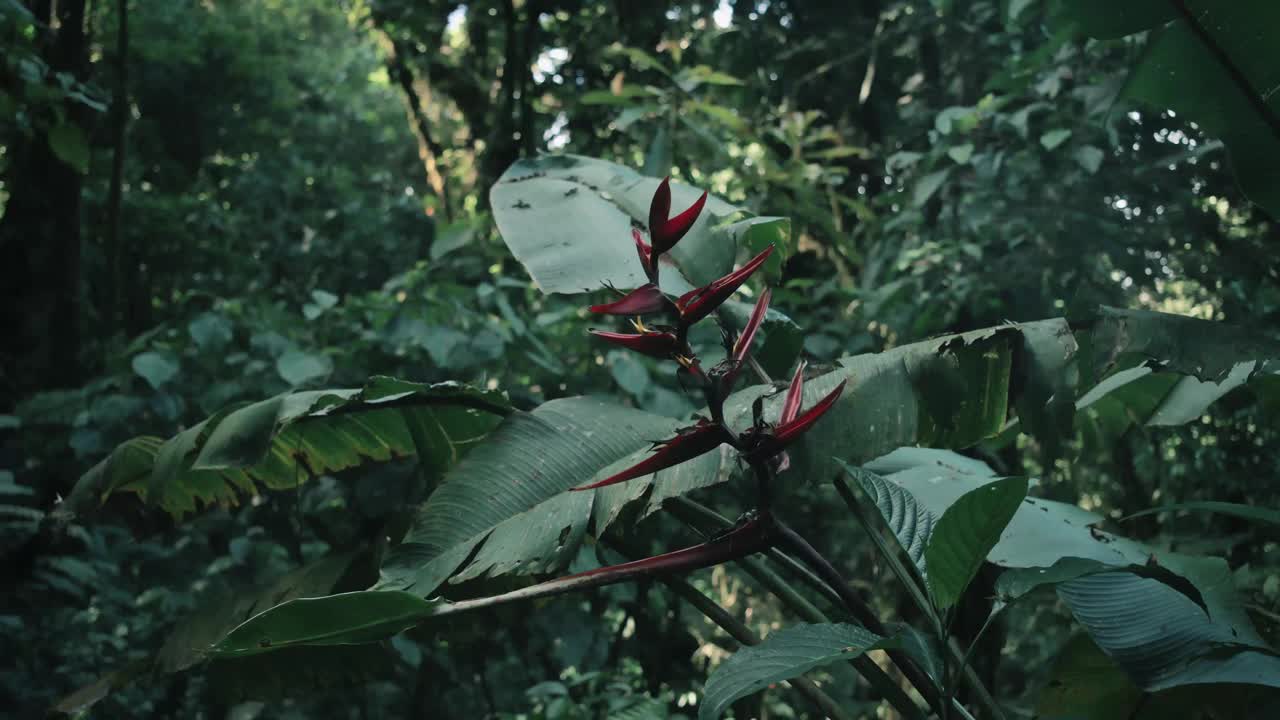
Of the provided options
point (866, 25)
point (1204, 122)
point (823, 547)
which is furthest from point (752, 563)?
point (866, 25)

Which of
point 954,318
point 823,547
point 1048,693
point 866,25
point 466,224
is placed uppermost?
point 866,25

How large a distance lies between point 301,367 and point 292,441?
55 cm

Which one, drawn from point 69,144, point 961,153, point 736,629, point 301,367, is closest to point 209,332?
point 301,367

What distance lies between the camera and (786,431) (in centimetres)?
72

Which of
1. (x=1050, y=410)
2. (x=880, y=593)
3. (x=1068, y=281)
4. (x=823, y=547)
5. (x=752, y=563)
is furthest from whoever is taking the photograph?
(x=823, y=547)

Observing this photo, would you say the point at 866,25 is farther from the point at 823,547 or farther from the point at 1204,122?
the point at 1204,122

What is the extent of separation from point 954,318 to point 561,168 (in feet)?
4.49

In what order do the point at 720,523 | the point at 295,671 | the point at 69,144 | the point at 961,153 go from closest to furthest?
1. the point at 720,523
2. the point at 295,671
3. the point at 69,144
4. the point at 961,153

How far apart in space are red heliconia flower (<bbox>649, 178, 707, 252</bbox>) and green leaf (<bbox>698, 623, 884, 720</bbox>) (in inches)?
14.9

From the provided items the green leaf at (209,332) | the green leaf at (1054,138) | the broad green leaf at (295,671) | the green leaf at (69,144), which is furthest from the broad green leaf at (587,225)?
the green leaf at (1054,138)

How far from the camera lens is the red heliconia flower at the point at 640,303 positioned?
766 millimetres

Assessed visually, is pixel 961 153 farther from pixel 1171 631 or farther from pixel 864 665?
pixel 864 665

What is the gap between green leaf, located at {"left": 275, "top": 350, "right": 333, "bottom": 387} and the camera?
1739 mm

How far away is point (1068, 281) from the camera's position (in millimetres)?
2484
